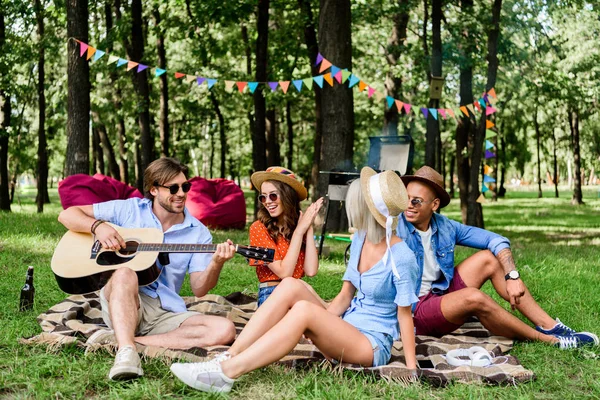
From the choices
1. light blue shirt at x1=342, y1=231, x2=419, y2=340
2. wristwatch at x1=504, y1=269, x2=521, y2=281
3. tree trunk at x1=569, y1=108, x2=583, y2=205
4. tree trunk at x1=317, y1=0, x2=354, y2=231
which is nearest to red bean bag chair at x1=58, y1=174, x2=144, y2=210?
tree trunk at x1=317, y1=0, x2=354, y2=231

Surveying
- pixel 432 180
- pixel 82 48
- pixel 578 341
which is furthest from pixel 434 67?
pixel 578 341

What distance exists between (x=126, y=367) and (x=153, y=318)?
84 centimetres

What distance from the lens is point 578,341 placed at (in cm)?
429

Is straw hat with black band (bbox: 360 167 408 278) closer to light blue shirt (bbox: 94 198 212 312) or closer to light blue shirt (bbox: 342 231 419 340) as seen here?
light blue shirt (bbox: 342 231 419 340)

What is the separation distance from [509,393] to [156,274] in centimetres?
217

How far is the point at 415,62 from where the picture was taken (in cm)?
1450

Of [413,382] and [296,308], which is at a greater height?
[296,308]

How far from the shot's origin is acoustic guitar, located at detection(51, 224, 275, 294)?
13.3 ft

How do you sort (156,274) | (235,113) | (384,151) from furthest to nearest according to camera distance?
1. (235,113)
2. (384,151)
3. (156,274)

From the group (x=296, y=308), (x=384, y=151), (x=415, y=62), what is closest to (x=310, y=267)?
(x=296, y=308)

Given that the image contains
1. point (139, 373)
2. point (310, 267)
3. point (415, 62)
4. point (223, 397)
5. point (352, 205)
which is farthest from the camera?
Result: point (415, 62)

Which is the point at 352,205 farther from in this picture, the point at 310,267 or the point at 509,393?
the point at 509,393

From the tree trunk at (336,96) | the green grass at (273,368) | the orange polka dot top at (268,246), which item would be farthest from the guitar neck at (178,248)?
the tree trunk at (336,96)

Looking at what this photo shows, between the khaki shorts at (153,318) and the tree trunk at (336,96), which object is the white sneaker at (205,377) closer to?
the khaki shorts at (153,318)
